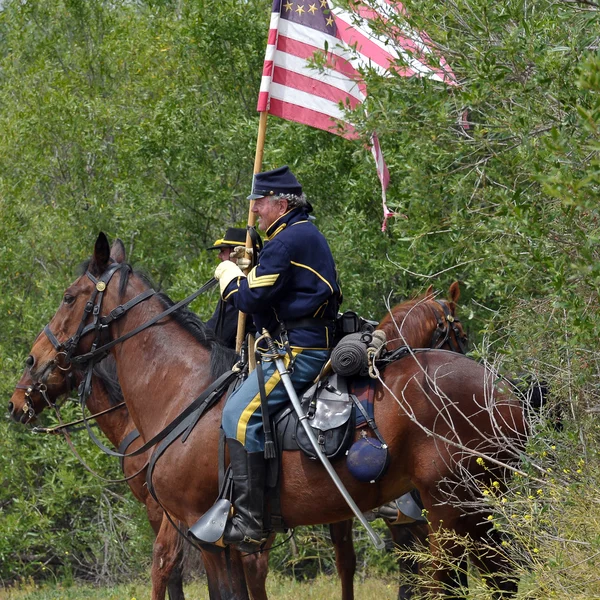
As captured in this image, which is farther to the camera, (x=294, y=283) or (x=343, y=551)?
(x=343, y=551)

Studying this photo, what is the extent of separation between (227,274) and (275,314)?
16.1 inches

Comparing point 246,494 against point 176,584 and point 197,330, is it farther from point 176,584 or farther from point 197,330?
point 176,584

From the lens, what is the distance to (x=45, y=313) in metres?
13.6

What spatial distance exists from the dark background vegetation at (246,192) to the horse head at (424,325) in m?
0.32

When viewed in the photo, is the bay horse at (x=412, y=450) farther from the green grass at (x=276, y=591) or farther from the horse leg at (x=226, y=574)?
the green grass at (x=276, y=591)

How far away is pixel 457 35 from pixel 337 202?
5744 millimetres

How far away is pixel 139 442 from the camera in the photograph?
8.44 m

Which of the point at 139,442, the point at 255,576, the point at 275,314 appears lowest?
the point at 255,576

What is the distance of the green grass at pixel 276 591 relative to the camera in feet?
33.2

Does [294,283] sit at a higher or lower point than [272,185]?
lower

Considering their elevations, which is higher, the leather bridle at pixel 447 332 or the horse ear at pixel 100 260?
the horse ear at pixel 100 260

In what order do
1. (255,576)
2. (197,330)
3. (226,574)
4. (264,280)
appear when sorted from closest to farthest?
(264,280) → (226,574) → (197,330) → (255,576)

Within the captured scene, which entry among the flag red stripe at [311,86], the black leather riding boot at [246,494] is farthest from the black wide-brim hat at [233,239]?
the black leather riding boot at [246,494]

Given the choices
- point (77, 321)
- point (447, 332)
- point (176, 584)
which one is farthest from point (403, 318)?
point (176, 584)
